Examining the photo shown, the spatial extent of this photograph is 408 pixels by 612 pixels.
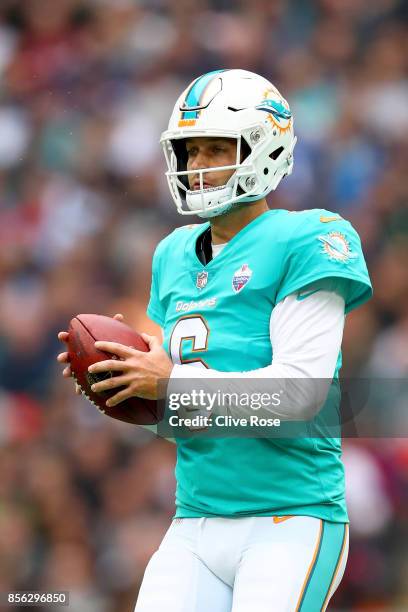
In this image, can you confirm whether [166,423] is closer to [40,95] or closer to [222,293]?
[222,293]

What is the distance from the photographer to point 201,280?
2.34m

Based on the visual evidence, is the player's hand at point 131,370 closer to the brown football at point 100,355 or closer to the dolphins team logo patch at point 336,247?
the brown football at point 100,355

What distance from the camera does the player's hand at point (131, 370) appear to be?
2.12 m

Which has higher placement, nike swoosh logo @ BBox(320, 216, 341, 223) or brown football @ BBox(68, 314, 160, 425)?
nike swoosh logo @ BBox(320, 216, 341, 223)

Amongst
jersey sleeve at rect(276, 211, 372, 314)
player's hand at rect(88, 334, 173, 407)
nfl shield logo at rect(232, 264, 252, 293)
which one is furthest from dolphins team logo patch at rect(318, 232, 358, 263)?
player's hand at rect(88, 334, 173, 407)

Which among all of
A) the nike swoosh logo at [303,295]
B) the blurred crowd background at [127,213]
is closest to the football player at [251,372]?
the nike swoosh logo at [303,295]

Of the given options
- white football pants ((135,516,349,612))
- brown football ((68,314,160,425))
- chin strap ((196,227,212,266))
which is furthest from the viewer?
chin strap ((196,227,212,266))

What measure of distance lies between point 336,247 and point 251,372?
0.33 m

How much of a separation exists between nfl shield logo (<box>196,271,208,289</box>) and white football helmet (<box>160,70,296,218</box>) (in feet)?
0.45

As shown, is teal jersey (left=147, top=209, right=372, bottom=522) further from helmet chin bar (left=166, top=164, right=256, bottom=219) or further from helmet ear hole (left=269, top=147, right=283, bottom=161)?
helmet ear hole (left=269, top=147, right=283, bottom=161)

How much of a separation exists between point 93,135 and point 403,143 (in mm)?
1555

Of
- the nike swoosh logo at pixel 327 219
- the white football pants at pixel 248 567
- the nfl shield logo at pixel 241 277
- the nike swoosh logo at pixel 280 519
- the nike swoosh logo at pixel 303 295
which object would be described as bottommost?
the white football pants at pixel 248 567

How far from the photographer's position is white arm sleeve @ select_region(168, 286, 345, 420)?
2100mm

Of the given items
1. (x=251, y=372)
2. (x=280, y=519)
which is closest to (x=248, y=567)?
(x=280, y=519)
